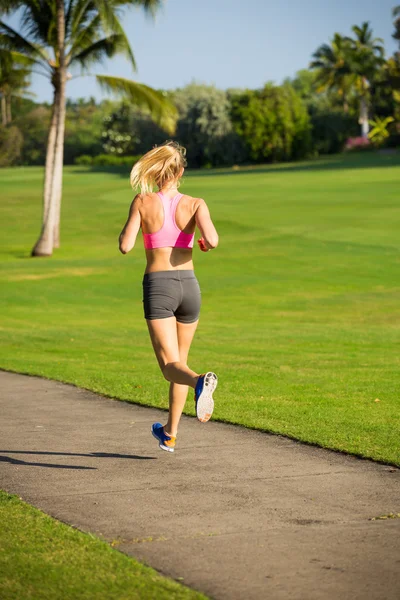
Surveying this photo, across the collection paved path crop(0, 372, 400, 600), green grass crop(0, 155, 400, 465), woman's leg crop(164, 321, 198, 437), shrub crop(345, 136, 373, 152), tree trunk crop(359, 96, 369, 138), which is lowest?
green grass crop(0, 155, 400, 465)

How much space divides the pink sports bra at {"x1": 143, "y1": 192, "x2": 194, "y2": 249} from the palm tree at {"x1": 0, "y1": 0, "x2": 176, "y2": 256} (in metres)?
26.5

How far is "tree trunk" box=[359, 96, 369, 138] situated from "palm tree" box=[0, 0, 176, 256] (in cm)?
7526

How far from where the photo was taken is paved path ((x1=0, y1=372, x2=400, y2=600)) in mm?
4559

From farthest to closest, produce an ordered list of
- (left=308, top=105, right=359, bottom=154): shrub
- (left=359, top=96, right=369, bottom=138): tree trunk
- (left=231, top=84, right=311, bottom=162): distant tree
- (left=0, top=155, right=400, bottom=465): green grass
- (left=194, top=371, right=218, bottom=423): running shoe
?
(left=359, top=96, right=369, bottom=138): tree trunk → (left=308, top=105, right=359, bottom=154): shrub → (left=231, top=84, right=311, bottom=162): distant tree → (left=0, top=155, right=400, bottom=465): green grass → (left=194, top=371, right=218, bottom=423): running shoe

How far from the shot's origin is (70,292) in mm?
23906

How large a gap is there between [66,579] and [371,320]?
1515 centimetres

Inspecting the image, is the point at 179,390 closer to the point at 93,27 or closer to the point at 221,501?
the point at 221,501

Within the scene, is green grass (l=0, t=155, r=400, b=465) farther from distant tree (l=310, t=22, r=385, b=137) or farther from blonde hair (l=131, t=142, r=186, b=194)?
distant tree (l=310, t=22, r=385, b=137)

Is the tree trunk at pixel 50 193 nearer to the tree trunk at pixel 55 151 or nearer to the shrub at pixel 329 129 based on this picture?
the tree trunk at pixel 55 151

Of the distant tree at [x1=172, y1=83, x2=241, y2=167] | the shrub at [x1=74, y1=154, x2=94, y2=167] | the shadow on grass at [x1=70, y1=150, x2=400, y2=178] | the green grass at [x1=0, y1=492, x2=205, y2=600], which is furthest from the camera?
the shrub at [x1=74, y1=154, x2=94, y2=167]

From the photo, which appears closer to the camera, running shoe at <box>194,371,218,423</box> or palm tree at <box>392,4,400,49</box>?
running shoe at <box>194,371,218,423</box>

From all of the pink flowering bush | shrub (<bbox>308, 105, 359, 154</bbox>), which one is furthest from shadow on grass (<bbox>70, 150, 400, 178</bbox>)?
shrub (<bbox>308, 105, 359, 154</bbox>)

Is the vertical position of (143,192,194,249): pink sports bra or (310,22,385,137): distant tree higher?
(310,22,385,137): distant tree

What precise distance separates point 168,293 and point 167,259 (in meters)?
0.24
